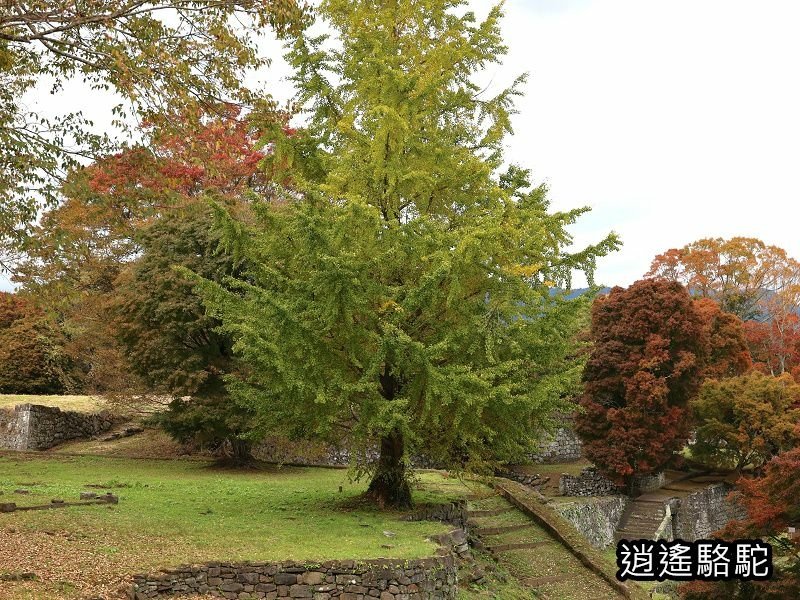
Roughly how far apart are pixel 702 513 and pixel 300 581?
21370 millimetres

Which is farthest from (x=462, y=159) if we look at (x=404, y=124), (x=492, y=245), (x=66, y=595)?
(x=66, y=595)

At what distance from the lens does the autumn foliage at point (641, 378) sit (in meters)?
25.6

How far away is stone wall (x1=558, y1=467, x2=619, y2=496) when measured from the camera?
83.9ft

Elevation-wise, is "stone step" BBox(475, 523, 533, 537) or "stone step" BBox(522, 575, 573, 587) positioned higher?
"stone step" BBox(475, 523, 533, 537)

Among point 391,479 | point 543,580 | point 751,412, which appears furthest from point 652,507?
point 391,479

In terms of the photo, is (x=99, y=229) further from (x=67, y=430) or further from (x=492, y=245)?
(x=492, y=245)

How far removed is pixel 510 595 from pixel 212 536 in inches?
208

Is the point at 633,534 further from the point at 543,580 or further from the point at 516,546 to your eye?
the point at 543,580

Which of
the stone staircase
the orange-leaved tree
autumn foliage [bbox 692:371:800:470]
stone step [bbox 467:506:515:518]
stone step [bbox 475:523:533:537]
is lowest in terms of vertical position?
the stone staircase

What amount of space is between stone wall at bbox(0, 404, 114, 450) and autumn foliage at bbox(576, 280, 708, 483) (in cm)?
1749

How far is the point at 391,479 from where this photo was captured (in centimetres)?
1466

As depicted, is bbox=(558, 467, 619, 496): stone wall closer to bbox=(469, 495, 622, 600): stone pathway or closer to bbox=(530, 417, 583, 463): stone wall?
bbox=(530, 417, 583, 463): stone wall

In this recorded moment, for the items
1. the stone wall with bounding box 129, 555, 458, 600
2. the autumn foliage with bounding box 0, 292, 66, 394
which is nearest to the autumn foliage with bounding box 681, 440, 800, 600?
the stone wall with bounding box 129, 555, 458, 600

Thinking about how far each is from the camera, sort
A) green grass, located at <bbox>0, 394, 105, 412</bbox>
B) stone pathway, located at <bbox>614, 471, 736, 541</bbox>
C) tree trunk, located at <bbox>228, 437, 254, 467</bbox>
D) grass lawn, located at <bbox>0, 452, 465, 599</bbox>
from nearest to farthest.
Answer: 1. grass lawn, located at <bbox>0, 452, 465, 599</bbox>
2. tree trunk, located at <bbox>228, 437, 254, 467</bbox>
3. stone pathway, located at <bbox>614, 471, 736, 541</bbox>
4. green grass, located at <bbox>0, 394, 105, 412</bbox>
